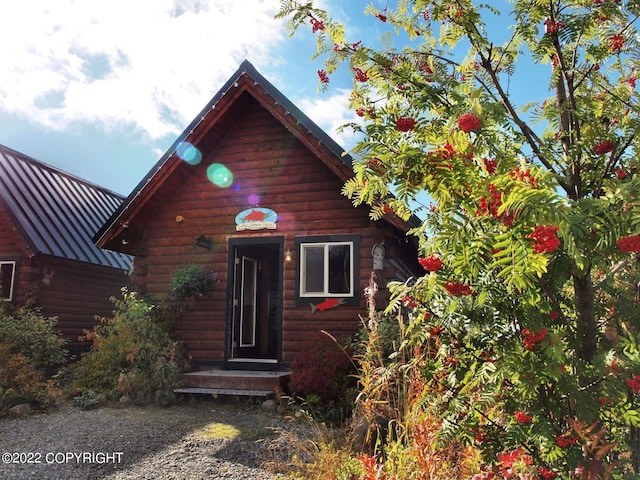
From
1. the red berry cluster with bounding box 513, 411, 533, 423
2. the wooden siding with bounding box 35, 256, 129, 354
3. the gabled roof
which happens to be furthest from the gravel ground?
the wooden siding with bounding box 35, 256, 129, 354

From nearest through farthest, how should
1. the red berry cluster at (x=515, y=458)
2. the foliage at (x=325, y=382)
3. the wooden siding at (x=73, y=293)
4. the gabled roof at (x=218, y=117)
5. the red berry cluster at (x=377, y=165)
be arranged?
the red berry cluster at (x=515, y=458), the red berry cluster at (x=377, y=165), the foliage at (x=325, y=382), the gabled roof at (x=218, y=117), the wooden siding at (x=73, y=293)

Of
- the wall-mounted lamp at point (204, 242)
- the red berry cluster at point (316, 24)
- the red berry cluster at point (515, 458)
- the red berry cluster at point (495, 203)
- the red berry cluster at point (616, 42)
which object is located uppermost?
the red berry cluster at point (316, 24)

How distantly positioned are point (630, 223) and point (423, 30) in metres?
2.12

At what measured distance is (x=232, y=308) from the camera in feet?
31.1

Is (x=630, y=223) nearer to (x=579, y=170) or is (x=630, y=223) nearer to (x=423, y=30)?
(x=579, y=170)

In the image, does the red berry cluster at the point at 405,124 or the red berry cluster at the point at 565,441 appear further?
the red berry cluster at the point at 405,124

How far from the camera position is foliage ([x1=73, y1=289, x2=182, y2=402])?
819cm

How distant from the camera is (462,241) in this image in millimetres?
2021

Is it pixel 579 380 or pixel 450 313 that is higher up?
pixel 450 313

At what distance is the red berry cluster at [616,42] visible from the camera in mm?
2688

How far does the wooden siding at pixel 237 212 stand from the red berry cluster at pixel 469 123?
641cm

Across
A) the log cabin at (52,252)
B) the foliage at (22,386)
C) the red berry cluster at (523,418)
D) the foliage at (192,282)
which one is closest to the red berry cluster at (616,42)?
the red berry cluster at (523,418)

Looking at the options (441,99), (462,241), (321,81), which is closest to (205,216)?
(321,81)

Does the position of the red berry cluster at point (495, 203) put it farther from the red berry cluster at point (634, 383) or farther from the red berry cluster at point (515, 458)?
the red berry cluster at point (515, 458)
